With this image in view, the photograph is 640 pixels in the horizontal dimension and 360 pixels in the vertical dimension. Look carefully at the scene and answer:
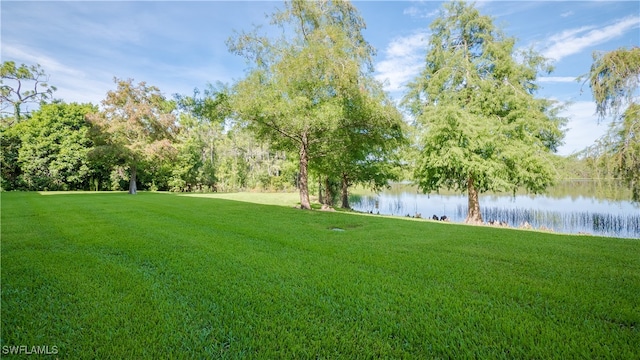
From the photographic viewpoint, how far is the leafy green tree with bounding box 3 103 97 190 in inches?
1005

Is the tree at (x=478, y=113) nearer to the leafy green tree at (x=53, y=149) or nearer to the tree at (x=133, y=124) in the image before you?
the tree at (x=133, y=124)

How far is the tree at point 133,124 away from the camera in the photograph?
2241 centimetres

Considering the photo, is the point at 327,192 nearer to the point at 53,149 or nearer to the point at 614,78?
the point at 614,78

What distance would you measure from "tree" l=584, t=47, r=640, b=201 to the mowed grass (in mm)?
5050

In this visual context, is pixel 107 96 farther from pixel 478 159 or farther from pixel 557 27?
pixel 557 27

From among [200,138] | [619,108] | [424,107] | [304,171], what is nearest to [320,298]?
[304,171]

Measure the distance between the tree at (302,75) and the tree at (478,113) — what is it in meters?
4.11

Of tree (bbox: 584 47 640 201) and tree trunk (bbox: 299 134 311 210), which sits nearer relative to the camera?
tree (bbox: 584 47 640 201)

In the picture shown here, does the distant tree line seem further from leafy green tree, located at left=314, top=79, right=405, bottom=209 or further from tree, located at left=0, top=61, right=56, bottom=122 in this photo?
tree, located at left=0, top=61, right=56, bottom=122

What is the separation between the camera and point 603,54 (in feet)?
29.7

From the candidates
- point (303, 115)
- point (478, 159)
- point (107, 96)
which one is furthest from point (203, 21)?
point (107, 96)

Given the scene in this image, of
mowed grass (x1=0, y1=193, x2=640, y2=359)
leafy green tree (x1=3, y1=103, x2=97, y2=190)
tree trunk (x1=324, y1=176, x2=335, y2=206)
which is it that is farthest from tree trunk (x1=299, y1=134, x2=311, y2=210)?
leafy green tree (x1=3, y1=103, x2=97, y2=190)

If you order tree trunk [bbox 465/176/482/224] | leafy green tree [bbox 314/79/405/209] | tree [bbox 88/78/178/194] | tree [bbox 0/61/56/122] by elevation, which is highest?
tree [bbox 0/61/56/122]

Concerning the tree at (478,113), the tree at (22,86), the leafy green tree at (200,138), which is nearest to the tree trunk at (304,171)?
the leafy green tree at (200,138)
